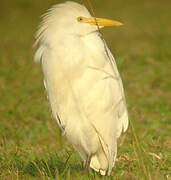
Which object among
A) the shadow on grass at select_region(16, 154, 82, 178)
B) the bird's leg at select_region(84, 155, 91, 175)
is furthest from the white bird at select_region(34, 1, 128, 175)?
the shadow on grass at select_region(16, 154, 82, 178)

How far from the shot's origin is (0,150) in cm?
401

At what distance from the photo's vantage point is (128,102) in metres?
5.92

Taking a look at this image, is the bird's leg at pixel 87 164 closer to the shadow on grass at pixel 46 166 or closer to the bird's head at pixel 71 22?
the shadow on grass at pixel 46 166

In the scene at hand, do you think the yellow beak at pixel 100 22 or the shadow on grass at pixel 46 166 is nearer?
the yellow beak at pixel 100 22

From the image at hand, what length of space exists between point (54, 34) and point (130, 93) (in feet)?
10.4

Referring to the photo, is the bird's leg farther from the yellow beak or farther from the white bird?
the yellow beak

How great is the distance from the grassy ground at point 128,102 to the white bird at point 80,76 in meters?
0.23

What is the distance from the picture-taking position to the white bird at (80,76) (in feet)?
10.9

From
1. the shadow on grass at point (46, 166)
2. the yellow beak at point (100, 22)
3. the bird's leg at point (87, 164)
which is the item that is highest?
the yellow beak at point (100, 22)

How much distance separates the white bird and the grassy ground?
23 cm

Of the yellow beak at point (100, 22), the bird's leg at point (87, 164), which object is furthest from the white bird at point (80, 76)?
the bird's leg at point (87, 164)

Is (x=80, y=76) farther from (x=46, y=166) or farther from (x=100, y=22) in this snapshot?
(x=46, y=166)

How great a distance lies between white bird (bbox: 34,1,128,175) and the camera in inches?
131

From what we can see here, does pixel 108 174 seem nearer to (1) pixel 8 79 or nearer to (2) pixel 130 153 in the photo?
(2) pixel 130 153
